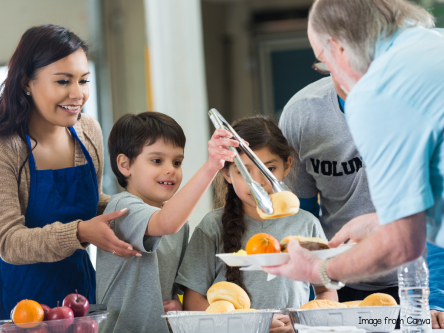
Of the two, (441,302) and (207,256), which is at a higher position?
(207,256)

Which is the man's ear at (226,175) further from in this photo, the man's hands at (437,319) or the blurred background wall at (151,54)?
the blurred background wall at (151,54)

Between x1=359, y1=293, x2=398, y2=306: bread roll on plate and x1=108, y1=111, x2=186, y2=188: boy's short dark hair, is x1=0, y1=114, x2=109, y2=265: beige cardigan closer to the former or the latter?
x1=108, y1=111, x2=186, y2=188: boy's short dark hair

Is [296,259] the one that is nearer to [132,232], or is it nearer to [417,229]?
[417,229]

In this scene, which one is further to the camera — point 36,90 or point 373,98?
point 36,90

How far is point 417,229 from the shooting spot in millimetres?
821

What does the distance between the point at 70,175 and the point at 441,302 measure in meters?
1.13

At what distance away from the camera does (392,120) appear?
0.80 m

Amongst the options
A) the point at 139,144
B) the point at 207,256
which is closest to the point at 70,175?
the point at 139,144

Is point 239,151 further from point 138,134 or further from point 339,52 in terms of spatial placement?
point 339,52

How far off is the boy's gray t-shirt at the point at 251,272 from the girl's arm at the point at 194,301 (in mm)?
16

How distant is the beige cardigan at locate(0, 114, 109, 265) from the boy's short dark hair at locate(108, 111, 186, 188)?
27 cm

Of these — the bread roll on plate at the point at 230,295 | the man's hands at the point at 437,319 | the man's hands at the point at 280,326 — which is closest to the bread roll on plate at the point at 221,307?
the bread roll on plate at the point at 230,295

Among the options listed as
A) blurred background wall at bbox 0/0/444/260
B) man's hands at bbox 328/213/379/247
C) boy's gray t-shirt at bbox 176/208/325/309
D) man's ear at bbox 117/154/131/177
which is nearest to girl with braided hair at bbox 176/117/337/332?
boy's gray t-shirt at bbox 176/208/325/309

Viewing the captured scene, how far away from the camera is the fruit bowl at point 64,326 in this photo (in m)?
0.96
